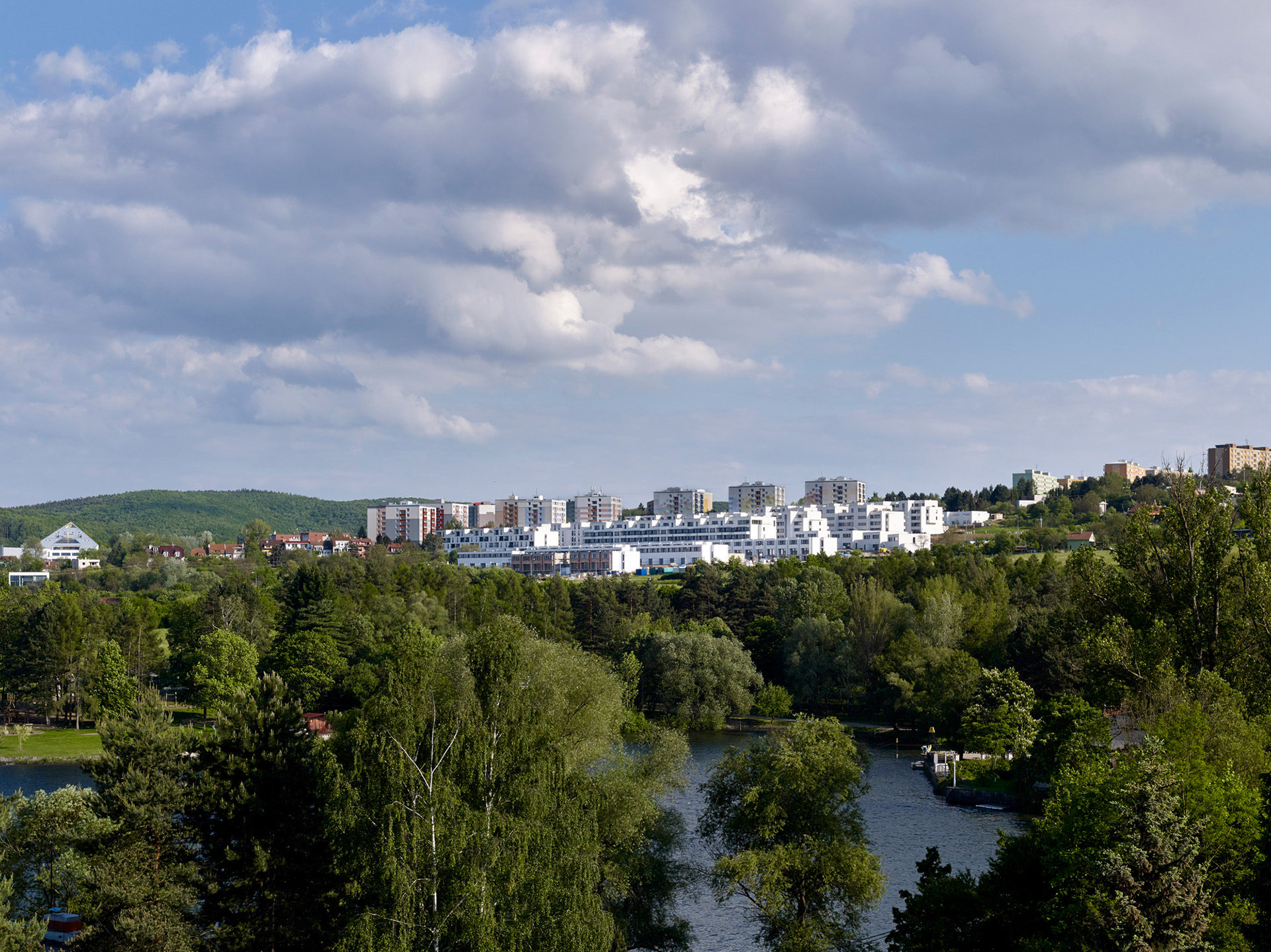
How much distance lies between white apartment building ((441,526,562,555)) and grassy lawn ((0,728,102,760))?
341 ft

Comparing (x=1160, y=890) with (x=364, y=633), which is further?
(x=364, y=633)

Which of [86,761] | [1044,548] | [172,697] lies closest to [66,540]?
[172,697]

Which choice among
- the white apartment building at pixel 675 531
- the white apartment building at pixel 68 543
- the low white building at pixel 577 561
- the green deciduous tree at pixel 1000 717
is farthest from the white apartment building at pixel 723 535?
the green deciduous tree at pixel 1000 717

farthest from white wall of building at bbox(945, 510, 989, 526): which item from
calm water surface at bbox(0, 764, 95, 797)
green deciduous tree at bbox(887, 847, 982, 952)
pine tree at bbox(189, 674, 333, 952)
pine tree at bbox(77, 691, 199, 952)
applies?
pine tree at bbox(77, 691, 199, 952)

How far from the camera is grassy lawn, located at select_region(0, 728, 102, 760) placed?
52.4m

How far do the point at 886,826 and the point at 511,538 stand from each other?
428 ft

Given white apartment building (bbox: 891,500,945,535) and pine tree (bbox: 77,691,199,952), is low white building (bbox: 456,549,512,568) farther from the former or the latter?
pine tree (bbox: 77,691,199,952)

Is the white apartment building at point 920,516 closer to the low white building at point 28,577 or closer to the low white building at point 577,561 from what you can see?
the low white building at point 577,561

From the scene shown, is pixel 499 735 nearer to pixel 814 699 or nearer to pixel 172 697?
pixel 814 699

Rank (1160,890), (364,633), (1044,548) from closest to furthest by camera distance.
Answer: (1160,890)
(364,633)
(1044,548)

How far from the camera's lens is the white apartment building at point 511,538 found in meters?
163

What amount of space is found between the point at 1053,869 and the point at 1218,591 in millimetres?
12118

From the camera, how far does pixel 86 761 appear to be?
20.3 meters

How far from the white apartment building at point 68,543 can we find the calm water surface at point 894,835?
174046 millimetres
